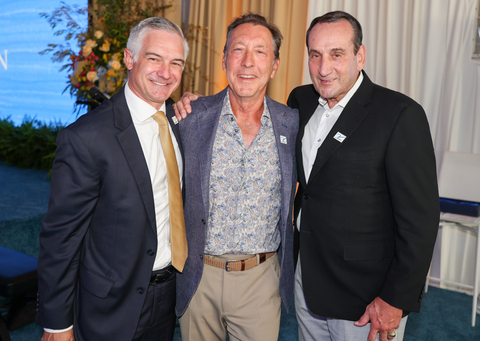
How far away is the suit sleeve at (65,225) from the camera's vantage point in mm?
1477

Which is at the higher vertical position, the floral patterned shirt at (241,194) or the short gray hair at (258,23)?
the short gray hair at (258,23)

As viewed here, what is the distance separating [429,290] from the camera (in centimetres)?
409

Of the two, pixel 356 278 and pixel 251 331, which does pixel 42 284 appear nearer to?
pixel 251 331

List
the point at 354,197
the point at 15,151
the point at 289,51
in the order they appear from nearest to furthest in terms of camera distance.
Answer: the point at 354,197 < the point at 289,51 < the point at 15,151

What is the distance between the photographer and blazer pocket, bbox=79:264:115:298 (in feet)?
5.23

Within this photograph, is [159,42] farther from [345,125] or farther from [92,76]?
[92,76]

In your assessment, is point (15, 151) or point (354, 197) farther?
point (15, 151)

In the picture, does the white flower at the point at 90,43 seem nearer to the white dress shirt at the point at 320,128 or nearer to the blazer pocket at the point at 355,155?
the white dress shirt at the point at 320,128

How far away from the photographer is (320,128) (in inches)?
72.2

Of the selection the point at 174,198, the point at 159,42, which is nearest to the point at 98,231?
the point at 174,198

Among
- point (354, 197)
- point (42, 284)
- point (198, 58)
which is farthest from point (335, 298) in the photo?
point (198, 58)

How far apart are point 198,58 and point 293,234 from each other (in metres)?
3.61

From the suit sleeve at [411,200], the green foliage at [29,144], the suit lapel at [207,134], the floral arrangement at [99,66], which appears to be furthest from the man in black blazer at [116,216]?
the green foliage at [29,144]

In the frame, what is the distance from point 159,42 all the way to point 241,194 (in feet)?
2.42
